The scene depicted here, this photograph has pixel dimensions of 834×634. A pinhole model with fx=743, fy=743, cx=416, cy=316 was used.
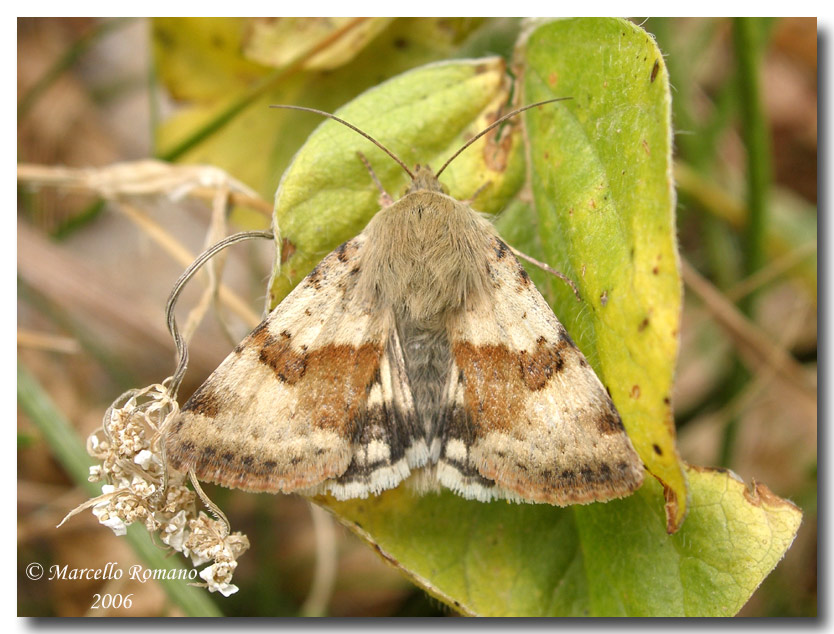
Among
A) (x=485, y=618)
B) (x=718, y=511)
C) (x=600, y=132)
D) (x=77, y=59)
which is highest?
(x=77, y=59)

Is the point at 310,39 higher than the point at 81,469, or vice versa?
the point at 310,39

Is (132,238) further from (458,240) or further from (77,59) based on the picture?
(458,240)

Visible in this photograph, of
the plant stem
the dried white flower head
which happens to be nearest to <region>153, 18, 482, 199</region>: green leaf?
the plant stem

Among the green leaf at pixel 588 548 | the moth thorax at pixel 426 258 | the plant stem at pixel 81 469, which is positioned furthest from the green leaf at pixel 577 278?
the plant stem at pixel 81 469

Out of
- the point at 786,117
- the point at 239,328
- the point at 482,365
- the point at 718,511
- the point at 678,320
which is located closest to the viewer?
the point at 678,320

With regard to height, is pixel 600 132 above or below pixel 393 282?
above

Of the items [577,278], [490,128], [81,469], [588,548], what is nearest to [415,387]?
[577,278]

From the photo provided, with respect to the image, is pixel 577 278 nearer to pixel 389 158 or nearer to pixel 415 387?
pixel 415 387

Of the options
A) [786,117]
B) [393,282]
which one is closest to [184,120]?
[393,282]
